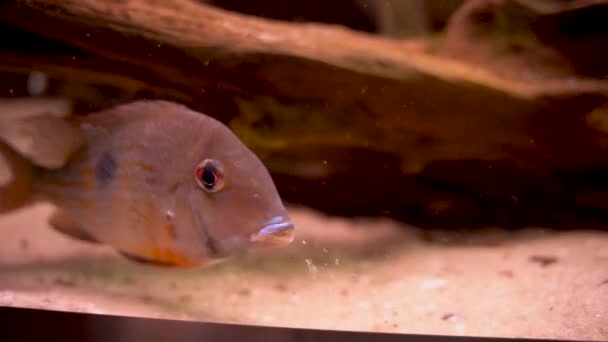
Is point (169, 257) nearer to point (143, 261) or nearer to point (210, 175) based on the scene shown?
point (143, 261)

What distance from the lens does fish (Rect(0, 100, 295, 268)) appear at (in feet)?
3.40

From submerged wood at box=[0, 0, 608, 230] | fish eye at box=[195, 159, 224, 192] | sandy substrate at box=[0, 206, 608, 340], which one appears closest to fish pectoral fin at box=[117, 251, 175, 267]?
sandy substrate at box=[0, 206, 608, 340]

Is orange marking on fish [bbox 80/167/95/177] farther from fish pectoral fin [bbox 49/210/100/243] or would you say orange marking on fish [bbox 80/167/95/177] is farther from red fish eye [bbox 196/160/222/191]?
red fish eye [bbox 196/160/222/191]

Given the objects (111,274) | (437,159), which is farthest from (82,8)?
(437,159)

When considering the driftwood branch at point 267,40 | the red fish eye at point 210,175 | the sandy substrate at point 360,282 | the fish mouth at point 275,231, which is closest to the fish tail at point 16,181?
the sandy substrate at point 360,282

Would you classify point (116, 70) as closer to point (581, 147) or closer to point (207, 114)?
point (207, 114)

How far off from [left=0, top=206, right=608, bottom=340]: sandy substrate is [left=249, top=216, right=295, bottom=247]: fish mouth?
0.30 metres

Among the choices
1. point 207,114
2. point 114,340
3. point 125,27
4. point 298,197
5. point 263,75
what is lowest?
point 114,340

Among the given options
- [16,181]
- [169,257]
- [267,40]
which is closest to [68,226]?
[16,181]

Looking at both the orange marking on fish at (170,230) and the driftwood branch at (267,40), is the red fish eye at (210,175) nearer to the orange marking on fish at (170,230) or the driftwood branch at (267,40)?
the orange marking on fish at (170,230)

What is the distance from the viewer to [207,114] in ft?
4.03

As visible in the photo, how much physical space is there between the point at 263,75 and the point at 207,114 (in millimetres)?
198

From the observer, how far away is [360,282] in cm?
140

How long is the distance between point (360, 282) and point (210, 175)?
1.97 ft
